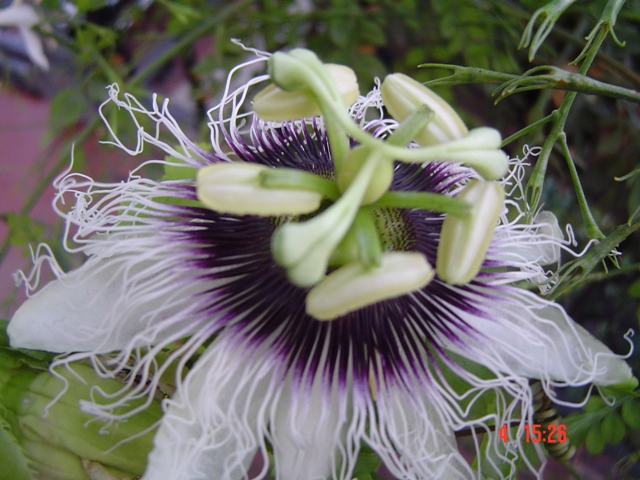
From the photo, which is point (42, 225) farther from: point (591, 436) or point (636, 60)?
point (636, 60)

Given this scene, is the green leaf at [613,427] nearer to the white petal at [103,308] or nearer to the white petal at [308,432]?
the white petal at [308,432]

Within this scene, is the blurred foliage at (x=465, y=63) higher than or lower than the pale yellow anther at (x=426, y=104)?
higher

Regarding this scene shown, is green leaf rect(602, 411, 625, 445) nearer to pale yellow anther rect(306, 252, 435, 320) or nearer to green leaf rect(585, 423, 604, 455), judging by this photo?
green leaf rect(585, 423, 604, 455)

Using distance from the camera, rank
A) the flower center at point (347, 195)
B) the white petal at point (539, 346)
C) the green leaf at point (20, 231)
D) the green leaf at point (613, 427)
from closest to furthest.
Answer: the flower center at point (347, 195)
the white petal at point (539, 346)
the green leaf at point (613, 427)
the green leaf at point (20, 231)

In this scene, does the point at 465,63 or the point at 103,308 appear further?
the point at 465,63

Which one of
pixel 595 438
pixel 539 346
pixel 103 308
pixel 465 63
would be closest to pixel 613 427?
pixel 595 438

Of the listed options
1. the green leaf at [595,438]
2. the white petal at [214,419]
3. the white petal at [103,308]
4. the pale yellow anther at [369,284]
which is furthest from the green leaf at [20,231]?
the green leaf at [595,438]

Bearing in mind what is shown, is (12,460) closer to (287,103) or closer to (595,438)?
(287,103)

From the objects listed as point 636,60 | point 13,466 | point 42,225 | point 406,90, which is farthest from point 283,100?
point 636,60
